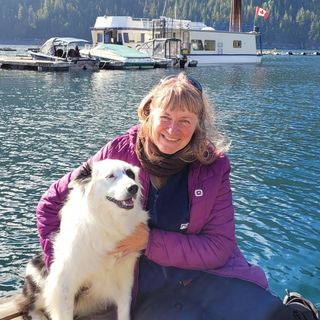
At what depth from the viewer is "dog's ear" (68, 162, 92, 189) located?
364cm

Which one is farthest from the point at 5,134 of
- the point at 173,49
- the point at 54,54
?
the point at 173,49

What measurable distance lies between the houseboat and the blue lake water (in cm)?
3086

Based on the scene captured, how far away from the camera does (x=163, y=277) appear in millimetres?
4070

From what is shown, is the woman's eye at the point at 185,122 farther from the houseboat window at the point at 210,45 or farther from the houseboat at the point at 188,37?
the houseboat window at the point at 210,45

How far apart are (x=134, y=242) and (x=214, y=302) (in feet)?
2.67

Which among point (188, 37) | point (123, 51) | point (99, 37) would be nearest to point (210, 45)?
point (188, 37)

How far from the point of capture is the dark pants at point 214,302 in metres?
3.84

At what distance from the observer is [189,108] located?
390cm

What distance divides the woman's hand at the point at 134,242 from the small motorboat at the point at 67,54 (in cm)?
4555

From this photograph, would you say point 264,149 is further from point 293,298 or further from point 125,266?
point 125,266

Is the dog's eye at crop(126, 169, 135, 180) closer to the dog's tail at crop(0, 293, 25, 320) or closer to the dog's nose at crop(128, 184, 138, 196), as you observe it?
the dog's nose at crop(128, 184, 138, 196)

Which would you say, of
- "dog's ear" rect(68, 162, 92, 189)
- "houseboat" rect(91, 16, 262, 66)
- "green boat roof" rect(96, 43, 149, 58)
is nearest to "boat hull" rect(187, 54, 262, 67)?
"houseboat" rect(91, 16, 262, 66)

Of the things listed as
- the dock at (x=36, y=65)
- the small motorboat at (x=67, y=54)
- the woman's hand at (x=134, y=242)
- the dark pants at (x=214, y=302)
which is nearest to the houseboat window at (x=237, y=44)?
the small motorboat at (x=67, y=54)

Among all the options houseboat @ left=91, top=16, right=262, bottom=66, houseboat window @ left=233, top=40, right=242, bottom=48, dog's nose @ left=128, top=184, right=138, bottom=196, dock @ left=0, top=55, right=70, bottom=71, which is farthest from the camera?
houseboat window @ left=233, top=40, right=242, bottom=48
